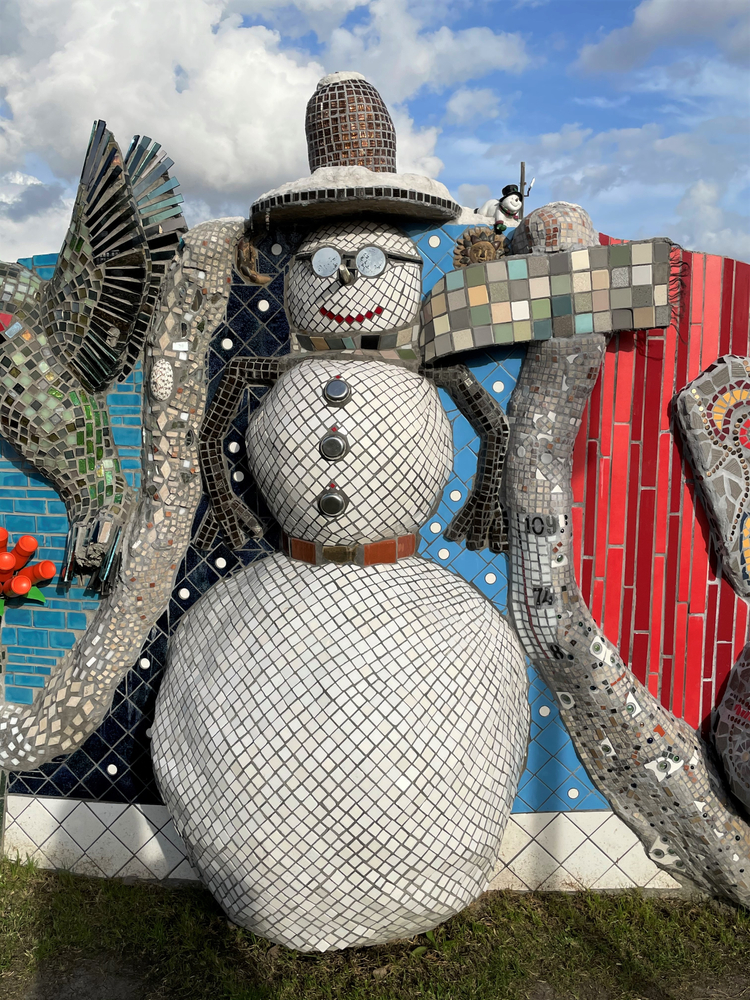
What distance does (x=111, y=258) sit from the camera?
3365 millimetres

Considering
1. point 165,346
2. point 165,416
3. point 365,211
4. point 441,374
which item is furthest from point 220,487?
point 365,211

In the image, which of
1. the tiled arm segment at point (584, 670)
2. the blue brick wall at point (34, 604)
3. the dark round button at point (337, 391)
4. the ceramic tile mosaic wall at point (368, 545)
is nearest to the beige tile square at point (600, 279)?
the ceramic tile mosaic wall at point (368, 545)

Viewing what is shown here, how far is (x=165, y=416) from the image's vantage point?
3.41 m

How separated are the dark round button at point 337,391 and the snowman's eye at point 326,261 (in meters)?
0.49

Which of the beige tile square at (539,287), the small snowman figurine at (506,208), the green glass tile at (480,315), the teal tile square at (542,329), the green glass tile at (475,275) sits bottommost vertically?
the teal tile square at (542,329)

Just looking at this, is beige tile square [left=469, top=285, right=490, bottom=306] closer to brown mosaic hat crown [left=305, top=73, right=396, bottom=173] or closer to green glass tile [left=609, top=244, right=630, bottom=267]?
green glass tile [left=609, top=244, right=630, bottom=267]

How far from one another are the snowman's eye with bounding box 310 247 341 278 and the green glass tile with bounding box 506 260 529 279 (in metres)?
0.75

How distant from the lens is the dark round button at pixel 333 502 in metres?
2.92

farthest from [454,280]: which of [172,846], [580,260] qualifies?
[172,846]

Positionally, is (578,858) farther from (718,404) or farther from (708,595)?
(718,404)

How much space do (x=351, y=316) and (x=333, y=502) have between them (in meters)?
0.83

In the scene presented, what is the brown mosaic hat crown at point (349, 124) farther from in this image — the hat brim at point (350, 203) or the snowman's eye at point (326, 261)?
the snowman's eye at point (326, 261)

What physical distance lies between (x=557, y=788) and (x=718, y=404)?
2031mm

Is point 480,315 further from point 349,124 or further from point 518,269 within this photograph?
point 349,124
